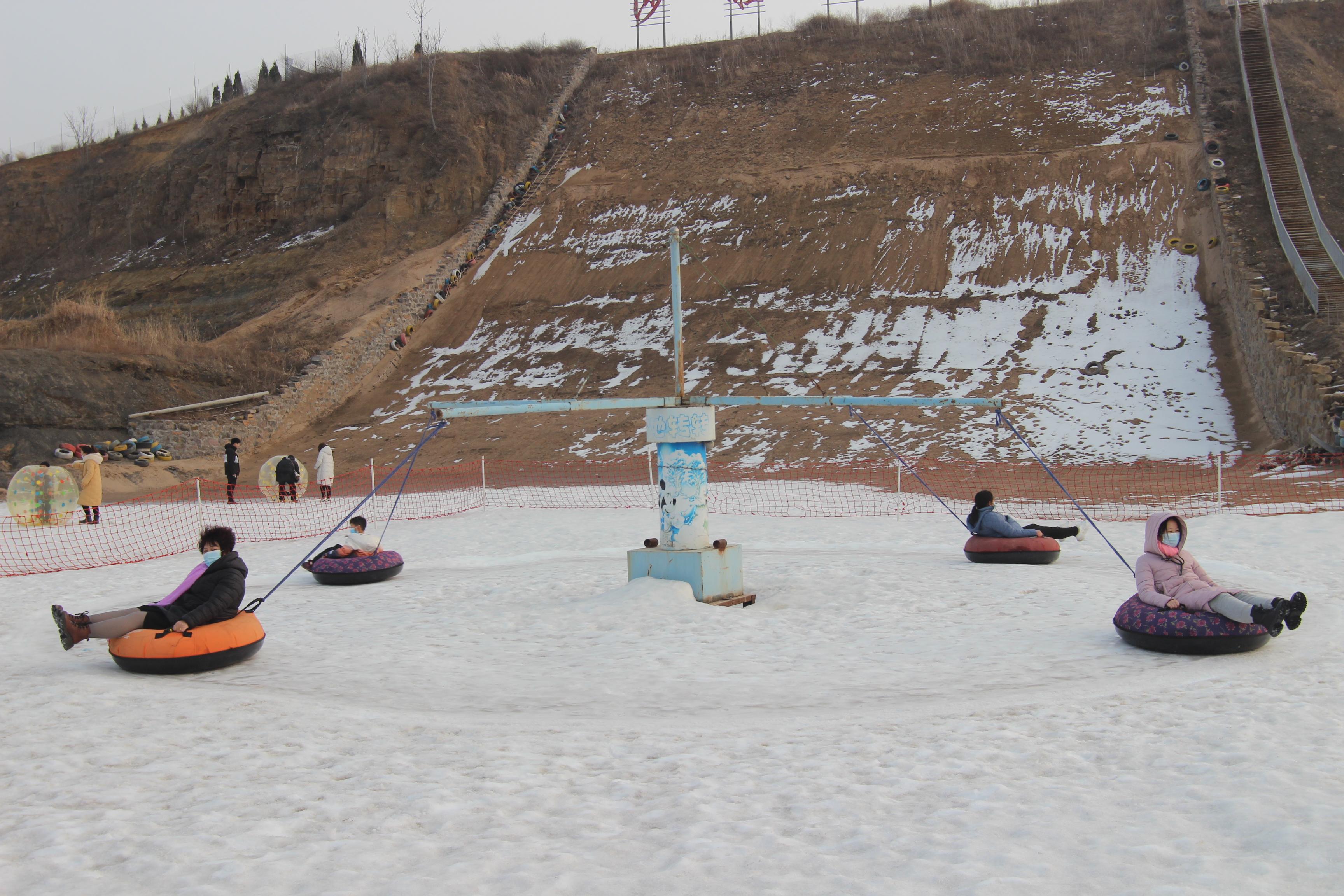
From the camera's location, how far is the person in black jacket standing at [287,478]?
71.7ft

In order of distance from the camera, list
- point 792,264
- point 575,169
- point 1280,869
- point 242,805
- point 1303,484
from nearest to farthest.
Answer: point 1280,869, point 242,805, point 1303,484, point 792,264, point 575,169

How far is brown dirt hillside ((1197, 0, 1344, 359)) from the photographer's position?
1061 inches

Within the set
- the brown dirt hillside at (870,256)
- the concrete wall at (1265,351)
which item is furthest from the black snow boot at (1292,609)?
the brown dirt hillside at (870,256)

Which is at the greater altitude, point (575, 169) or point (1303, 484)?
point (575, 169)

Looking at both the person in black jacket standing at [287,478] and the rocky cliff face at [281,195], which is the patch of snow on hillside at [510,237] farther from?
the person in black jacket standing at [287,478]

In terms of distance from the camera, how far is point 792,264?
36.1 metres

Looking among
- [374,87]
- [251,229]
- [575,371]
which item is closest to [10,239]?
[251,229]

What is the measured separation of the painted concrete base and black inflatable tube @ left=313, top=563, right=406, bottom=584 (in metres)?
3.33

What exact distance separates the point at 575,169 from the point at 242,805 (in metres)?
40.8

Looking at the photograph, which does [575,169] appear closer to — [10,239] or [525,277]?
[525,277]

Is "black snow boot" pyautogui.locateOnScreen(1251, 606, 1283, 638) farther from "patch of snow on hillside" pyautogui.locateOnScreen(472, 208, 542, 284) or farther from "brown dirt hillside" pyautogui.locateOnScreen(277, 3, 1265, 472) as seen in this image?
"patch of snow on hillside" pyautogui.locateOnScreen(472, 208, 542, 284)

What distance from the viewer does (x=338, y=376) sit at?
1396 inches

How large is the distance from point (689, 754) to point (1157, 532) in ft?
14.2

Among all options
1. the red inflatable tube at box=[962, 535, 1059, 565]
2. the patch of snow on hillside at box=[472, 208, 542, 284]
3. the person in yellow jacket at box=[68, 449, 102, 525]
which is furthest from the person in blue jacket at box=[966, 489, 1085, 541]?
the patch of snow on hillside at box=[472, 208, 542, 284]
